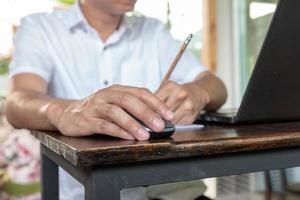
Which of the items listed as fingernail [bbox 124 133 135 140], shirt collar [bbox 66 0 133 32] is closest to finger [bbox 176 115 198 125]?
fingernail [bbox 124 133 135 140]

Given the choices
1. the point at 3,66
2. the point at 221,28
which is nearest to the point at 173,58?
the point at 3,66

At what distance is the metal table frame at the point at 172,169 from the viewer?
0.37 meters

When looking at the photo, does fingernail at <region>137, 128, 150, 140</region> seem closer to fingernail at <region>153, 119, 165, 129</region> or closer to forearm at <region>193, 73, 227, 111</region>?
fingernail at <region>153, 119, 165, 129</region>

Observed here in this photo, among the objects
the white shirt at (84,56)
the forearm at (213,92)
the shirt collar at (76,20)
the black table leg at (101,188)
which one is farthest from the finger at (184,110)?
the shirt collar at (76,20)

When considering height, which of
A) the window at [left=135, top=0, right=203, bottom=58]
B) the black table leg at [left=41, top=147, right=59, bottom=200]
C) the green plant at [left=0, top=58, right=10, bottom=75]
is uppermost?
the window at [left=135, top=0, right=203, bottom=58]

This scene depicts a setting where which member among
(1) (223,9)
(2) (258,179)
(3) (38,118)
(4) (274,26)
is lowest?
(2) (258,179)

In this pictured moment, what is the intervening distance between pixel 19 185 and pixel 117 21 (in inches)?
32.4

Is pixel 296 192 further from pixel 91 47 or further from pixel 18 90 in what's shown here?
pixel 18 90

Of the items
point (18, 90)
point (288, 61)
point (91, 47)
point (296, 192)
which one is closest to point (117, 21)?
point (91, 47)

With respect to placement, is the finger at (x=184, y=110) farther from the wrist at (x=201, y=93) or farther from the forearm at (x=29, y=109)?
the forearm at (x=29, y=109)

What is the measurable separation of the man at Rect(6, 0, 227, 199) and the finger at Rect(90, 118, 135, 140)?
0.36 feet

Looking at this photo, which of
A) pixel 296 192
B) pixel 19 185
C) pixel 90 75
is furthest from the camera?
pixel 19 185

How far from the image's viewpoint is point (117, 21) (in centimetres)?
120

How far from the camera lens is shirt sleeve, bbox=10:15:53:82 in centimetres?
96
